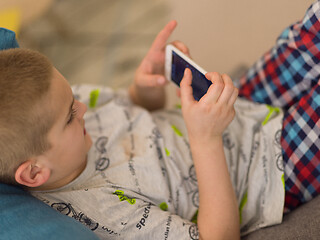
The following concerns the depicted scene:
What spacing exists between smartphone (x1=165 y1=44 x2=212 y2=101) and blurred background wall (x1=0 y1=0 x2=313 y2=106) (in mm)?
475

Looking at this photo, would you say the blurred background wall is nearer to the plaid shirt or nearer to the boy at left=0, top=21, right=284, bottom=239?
the plaid shirt

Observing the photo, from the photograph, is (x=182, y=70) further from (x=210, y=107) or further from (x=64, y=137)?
(x=64, y=137)

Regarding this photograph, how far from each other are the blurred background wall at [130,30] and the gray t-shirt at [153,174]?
0.47 metres

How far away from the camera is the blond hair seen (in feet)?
1.82

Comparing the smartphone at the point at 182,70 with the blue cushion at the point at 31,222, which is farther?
the smartphone at the point at 182,70

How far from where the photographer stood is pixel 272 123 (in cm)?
83

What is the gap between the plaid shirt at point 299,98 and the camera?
28.7 inches

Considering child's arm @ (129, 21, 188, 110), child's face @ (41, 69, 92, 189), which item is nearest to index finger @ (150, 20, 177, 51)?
child's arm @ (129, 21, 188, 110)

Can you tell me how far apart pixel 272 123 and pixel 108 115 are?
435 mm

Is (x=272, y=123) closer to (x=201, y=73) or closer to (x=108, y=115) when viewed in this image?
(x=201, y=73)

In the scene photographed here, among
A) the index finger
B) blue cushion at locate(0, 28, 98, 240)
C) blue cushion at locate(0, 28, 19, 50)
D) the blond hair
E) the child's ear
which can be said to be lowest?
blue cushion at locate(0, 28, 98, 240)

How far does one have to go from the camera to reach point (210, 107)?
0.66 m

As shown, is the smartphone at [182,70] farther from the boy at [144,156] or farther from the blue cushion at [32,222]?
the blue cushion at [32,222]

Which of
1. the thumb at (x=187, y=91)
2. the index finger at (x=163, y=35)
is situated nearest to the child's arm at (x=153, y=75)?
the index finger at (x=163, y=35)
